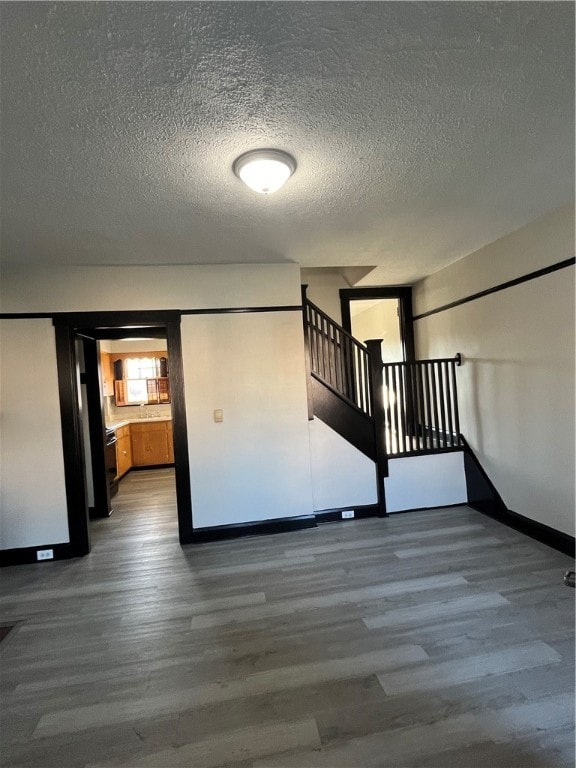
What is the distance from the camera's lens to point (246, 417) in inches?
145

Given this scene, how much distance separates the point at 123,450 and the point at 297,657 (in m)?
5.29

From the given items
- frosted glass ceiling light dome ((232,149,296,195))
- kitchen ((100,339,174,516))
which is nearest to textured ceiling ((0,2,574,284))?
frosted glass ceiling light dome ((232,149,296,195))

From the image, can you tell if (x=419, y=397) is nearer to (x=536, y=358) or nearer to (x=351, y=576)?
(x=536, y=358)

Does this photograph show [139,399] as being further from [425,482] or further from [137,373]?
[425,482]

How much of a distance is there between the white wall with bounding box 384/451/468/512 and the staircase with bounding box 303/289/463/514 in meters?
0.09

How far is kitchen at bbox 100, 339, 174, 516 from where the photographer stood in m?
6.92

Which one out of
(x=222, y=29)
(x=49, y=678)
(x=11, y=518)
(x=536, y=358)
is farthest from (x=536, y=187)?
(x=11, y=518)

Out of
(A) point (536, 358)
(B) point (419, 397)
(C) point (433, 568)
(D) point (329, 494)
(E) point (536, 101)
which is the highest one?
(E) point (536, 101)

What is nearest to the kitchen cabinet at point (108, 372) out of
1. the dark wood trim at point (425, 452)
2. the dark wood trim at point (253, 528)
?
the dark wood trim at point (253, 528)

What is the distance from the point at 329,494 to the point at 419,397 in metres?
1.57

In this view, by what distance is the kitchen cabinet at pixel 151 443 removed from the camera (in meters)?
6.91

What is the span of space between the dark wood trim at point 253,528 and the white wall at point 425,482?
100cm

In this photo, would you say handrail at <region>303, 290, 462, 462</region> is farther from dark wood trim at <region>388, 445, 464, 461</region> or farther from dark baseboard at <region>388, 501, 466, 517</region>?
dark baseboard at <region>388, 501, 466, 517</region>

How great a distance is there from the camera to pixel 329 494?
3.93 m
